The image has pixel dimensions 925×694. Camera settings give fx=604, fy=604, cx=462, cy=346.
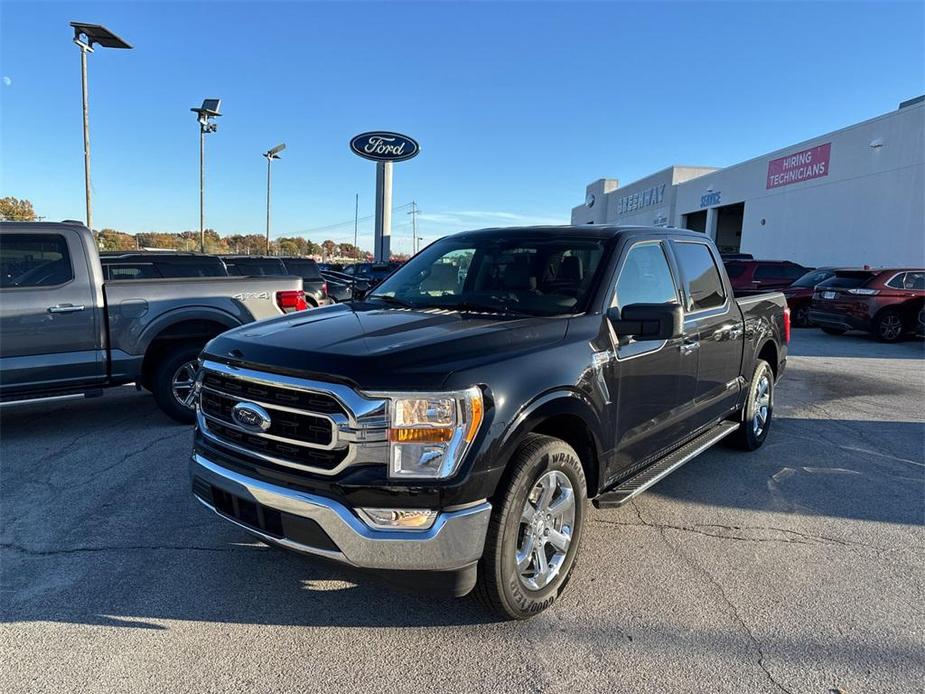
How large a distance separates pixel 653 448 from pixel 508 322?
142 centimetres

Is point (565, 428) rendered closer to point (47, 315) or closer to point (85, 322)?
point (85, 322)

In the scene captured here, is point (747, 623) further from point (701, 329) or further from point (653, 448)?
point (701, 329)

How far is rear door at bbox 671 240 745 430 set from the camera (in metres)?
4.27

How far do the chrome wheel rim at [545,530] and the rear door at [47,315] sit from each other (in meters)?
4.68

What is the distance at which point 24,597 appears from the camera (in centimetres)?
304

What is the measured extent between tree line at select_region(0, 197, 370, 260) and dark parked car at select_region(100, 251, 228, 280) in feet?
2.11

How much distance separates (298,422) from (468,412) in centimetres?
75

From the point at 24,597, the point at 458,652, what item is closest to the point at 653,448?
the point at 458,652

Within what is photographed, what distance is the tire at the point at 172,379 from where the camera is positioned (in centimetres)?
596

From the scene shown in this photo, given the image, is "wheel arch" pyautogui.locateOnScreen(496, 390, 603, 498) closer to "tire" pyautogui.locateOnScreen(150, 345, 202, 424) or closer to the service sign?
"tire" pyautogui.locateOnScreen(150, 345, 202, 424)

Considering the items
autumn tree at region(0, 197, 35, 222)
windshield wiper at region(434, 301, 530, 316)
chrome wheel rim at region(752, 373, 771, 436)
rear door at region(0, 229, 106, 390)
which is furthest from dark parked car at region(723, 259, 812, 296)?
autumn tree at region(0, 197, 35, 222)

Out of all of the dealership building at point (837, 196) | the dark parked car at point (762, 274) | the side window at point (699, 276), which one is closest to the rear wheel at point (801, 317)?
the dark parked car at point (762, 274)

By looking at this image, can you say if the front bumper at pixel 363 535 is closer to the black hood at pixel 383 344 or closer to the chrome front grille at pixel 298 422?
the chrome front grille at pixel 298 422

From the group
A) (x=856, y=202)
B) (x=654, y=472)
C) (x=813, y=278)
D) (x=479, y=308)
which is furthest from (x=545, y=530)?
(x=856, y=202)
